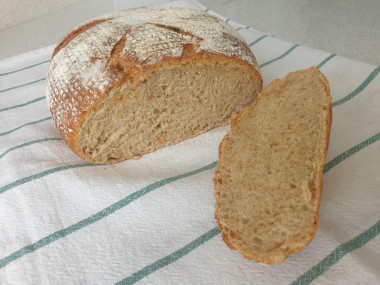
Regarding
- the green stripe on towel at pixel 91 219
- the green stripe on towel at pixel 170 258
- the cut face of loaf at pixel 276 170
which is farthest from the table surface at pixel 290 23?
the green stripe on towel at pixel 170 258

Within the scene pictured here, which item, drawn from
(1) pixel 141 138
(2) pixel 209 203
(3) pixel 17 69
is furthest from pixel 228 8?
(2) pixel 209 203

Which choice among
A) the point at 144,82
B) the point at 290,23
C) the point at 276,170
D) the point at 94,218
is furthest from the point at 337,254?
the point at 290,23

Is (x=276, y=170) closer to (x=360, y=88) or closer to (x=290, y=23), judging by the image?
(x=360, y=88)

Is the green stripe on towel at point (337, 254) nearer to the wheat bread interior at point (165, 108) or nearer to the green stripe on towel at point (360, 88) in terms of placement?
the green stripe on towel at point (360, 88)

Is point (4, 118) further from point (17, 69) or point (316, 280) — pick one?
point (316, 280)

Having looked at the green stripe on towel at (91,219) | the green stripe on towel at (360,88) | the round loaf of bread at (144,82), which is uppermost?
the round loaf of bread at (144,82)
